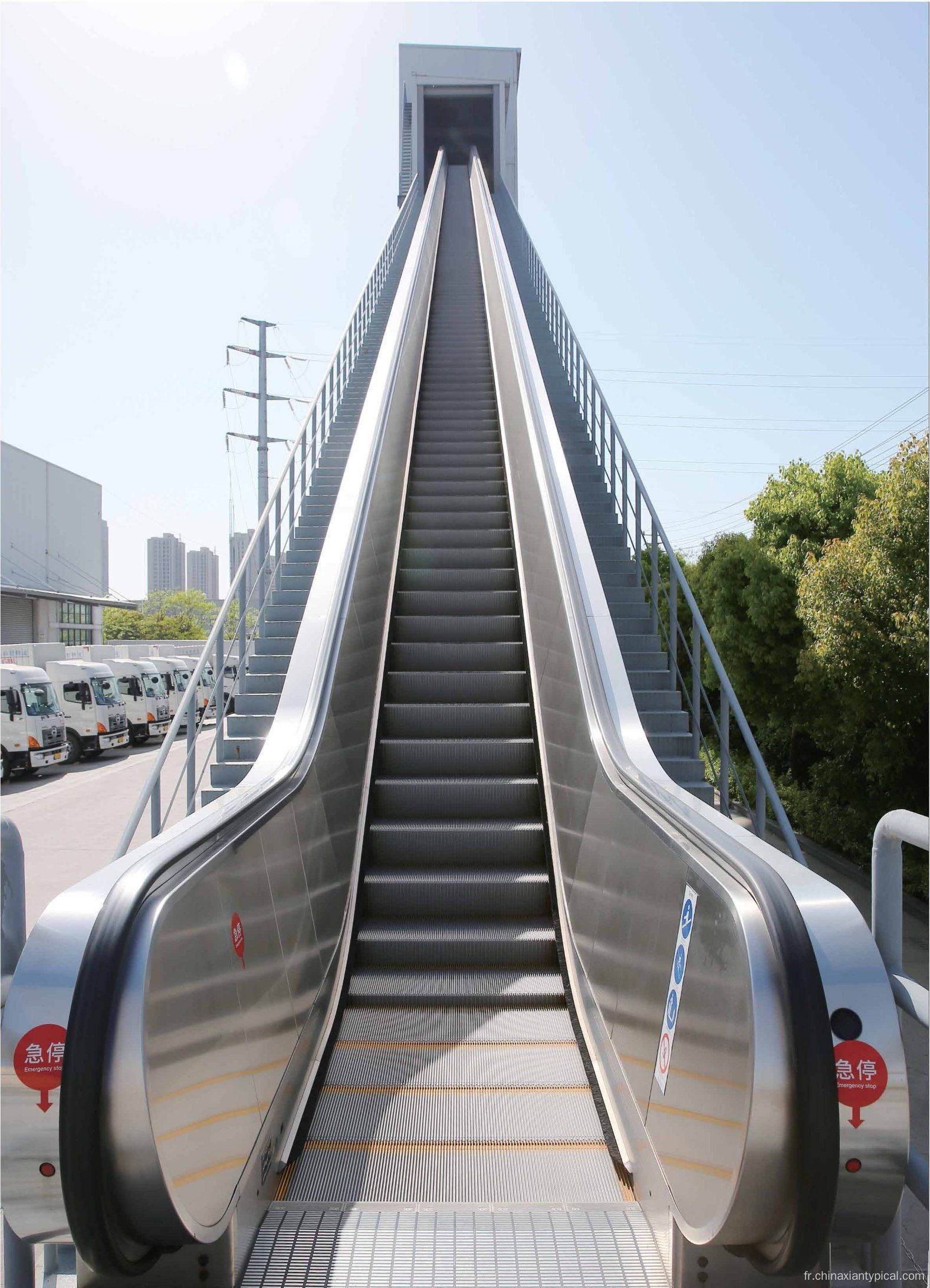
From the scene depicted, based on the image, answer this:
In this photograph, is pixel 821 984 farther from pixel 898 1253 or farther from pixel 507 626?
pixel 507 626

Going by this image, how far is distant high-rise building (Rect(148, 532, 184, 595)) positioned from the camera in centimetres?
16662

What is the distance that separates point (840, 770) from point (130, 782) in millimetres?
13196

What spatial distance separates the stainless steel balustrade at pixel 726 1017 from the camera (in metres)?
1.52

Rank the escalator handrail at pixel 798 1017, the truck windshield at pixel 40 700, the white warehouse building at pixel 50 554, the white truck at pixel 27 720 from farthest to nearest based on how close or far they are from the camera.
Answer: the white warehouse building at pixel 50 554, the truck windshield at pixel 40 700, the white truck at pixel 27 720, the escalator handrail at pixel 798 1017

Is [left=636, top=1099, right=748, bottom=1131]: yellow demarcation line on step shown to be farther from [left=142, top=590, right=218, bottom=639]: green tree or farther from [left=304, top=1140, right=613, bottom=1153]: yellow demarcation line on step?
[left=142, top=590, right=218, bottom=639]: green tree

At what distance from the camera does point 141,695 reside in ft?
75.0

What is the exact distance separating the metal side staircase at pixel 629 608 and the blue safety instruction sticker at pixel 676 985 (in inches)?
81.6

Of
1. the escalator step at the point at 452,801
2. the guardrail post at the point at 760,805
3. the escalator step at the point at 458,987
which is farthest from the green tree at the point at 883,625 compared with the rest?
the escalator step at the point at 458,987

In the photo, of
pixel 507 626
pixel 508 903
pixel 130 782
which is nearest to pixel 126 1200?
pixel 508 903

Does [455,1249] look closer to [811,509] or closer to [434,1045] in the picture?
[434,1045]

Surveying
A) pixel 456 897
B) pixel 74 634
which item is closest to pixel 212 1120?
pixel 456 897

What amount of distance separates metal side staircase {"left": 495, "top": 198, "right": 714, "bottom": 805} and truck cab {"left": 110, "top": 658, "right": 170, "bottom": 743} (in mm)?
15912

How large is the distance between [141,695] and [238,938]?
2227cm

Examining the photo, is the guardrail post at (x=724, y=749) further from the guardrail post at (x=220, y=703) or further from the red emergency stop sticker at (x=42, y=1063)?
the red emergency stop sticker at (x=42, y=1063)
